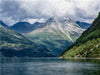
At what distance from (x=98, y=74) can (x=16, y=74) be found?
49.6 metres

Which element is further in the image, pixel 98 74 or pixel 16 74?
pixel 16 74

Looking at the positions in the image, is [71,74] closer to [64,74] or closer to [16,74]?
[64,74]

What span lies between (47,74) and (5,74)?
86.0 ft

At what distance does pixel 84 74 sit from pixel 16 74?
41.7m

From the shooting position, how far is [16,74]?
124 metres

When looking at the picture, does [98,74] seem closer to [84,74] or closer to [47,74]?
[84,74]

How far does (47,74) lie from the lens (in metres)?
120

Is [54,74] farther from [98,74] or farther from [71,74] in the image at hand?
[98,74]

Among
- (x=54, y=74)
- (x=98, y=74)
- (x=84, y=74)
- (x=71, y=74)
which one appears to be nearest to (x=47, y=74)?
(x=54, y=74)

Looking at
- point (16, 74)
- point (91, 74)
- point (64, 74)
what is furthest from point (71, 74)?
point (16, 74)

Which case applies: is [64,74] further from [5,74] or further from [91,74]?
[5,74]

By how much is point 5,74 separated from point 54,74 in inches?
1198

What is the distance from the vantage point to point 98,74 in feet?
376

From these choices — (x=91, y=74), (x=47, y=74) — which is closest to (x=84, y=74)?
(x=91, y=74)
